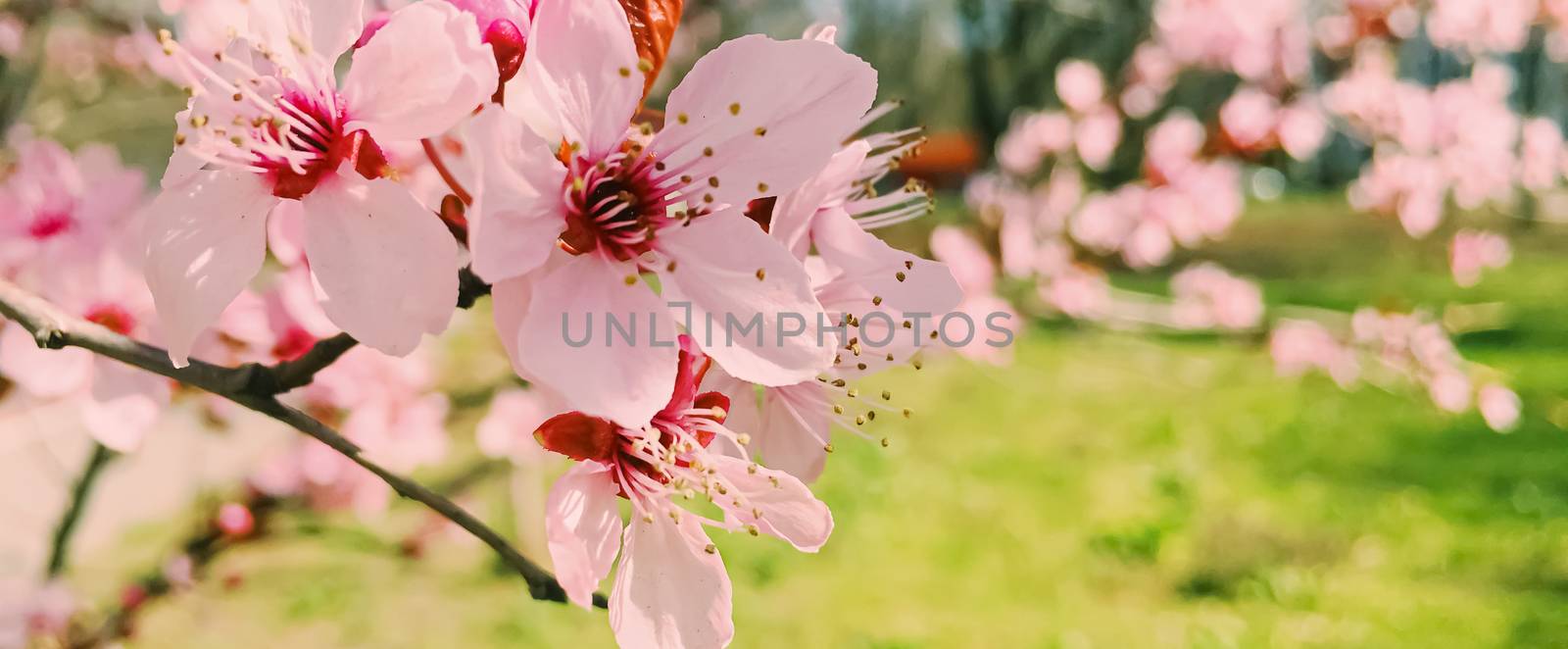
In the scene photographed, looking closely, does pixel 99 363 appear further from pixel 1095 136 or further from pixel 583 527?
pixel 1095 136

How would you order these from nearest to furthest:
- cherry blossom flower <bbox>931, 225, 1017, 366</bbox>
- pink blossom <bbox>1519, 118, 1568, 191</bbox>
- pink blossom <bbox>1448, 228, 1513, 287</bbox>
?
cherry blossom flower <bbox>931, 225, 1017, 366</bbox>, pink blossom <bbox>1519, 118, 1568, 191</bbox>, pink blossom <bbox>1448, 228, 1513, 287</bbox>

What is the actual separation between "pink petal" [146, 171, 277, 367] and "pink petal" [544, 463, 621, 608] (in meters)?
0.20

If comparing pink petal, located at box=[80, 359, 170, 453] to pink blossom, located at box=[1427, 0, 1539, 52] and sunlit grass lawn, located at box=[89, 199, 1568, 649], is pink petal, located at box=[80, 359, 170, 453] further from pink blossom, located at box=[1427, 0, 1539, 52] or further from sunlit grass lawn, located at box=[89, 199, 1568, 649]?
pink blossom, located at box=[1427, 0, 1539, 52]

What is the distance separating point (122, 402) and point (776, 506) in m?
0.67

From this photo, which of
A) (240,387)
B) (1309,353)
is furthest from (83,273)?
(1309,353)

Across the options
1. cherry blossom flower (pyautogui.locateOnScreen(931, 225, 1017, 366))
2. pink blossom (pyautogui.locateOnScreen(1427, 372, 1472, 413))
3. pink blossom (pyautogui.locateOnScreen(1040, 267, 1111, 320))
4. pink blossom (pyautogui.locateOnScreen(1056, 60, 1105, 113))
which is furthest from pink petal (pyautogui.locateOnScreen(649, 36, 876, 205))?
pink blossom (pyautogui.locateOnScreen(1427, 372, 1472, 413))

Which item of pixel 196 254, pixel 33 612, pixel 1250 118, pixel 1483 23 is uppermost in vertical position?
pixel 1483 23

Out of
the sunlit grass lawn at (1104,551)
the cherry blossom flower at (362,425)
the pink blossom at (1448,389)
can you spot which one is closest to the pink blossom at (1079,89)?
the sunlit grass lawn at (1104,551)

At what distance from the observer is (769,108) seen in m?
0.55

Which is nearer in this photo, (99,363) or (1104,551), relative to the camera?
(99,363)

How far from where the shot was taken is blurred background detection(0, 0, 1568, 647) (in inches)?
100

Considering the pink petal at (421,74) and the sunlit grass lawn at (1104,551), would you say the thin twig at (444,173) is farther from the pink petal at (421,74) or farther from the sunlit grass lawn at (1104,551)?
the sunlit grass lawn at (1104,551)

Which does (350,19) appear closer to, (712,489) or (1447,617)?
(712,489)

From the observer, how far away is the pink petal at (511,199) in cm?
47
